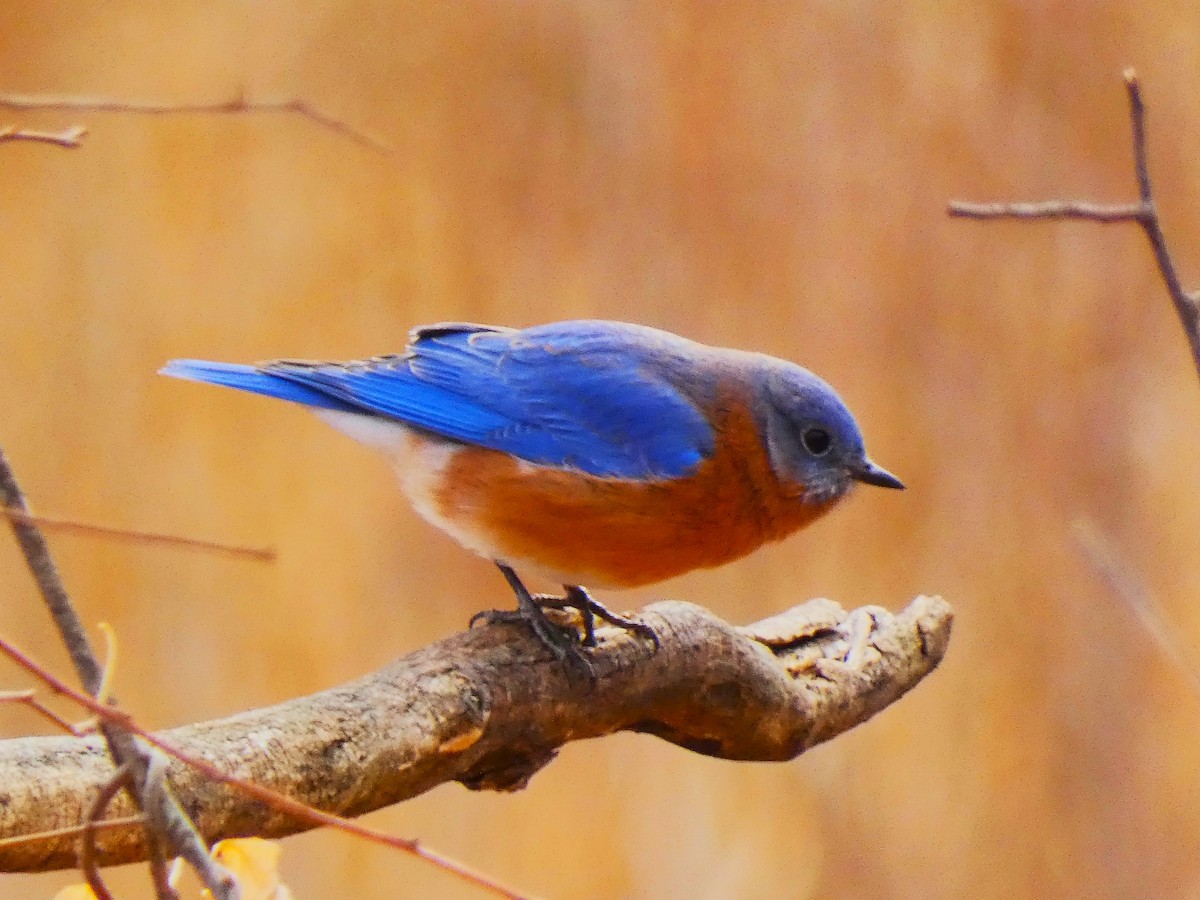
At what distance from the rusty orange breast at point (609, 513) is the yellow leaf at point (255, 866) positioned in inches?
41.8

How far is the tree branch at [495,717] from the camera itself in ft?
4.41

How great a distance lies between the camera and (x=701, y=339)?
406 centimetres

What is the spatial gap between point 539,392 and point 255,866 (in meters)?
1.35

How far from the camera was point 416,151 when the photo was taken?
4.04 metres

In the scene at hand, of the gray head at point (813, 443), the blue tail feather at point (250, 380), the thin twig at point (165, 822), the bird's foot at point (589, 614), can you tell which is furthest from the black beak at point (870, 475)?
the thin twig at point (165, 822)

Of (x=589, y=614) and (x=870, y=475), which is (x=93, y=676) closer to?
(x=589, y=614)

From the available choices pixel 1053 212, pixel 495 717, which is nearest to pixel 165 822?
pixel 1053 212

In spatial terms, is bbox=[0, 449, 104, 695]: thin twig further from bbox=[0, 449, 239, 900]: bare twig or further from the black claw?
the black claw

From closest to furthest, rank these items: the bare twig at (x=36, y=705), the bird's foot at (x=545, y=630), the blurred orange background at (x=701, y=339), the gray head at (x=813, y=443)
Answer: the bare twig at (x=36, y=705) → the bird's foot at (x=545, y=630) → the gray head at (x=813, y=443) → the blurred orange background at (x=701, y=339)

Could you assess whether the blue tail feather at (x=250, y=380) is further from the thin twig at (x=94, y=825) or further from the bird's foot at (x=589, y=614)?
the thin twig at (x=94, y=825)

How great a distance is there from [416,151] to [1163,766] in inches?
108

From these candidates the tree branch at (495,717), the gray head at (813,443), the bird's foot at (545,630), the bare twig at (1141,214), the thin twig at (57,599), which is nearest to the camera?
the thin twig at (57,599)

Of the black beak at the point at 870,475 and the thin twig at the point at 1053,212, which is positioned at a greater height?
the thin twig at the point at 1053,212

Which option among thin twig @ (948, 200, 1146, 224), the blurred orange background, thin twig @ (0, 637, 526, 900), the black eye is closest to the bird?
the black eye
